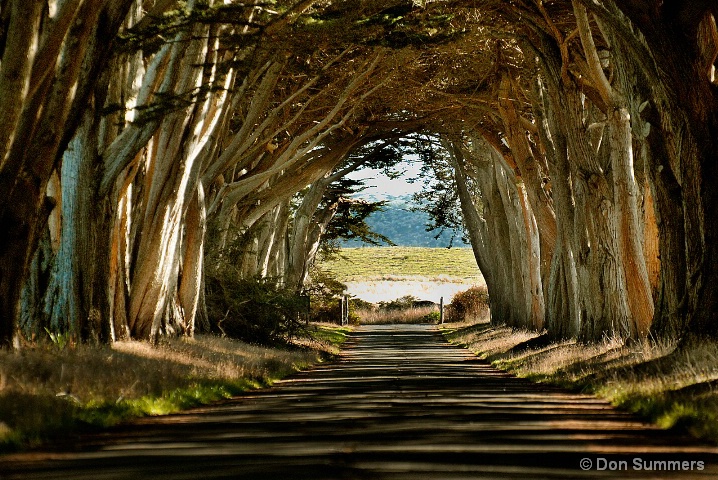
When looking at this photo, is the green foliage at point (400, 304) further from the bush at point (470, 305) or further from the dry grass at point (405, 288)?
the dry grass at point (405, 288)

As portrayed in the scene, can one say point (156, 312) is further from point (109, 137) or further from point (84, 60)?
point (84, 60)

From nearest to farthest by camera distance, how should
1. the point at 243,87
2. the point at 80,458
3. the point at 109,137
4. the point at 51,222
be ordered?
the point at 80,458 → the point at 51,222 → the point at 109,137 → the point at 243,87

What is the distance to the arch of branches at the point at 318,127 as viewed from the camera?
10234 mm

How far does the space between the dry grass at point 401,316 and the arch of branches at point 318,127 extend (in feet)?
104

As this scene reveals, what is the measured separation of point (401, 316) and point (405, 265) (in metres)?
65.6

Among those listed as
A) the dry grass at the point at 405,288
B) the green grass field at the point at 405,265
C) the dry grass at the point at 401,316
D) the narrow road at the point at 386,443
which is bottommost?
the dry grass at the point at 401,316

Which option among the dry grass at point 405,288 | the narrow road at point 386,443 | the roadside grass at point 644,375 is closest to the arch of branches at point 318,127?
the roadside grass at point 644,375

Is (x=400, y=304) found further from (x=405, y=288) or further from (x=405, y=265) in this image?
(x=405, y=265)

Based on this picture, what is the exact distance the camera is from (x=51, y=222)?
13914 mm

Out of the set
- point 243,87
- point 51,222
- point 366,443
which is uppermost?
point 243,87

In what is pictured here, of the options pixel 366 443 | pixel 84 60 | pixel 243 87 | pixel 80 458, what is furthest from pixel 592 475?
pixel 243 87

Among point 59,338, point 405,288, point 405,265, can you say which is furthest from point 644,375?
point 405,265

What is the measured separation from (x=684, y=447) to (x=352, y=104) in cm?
1867

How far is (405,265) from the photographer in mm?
128000
